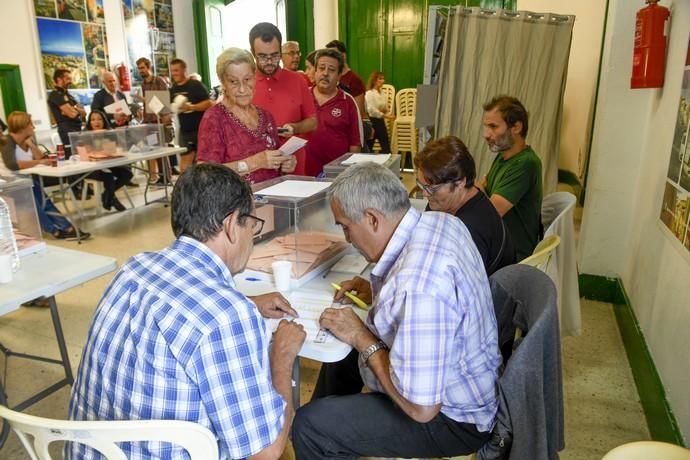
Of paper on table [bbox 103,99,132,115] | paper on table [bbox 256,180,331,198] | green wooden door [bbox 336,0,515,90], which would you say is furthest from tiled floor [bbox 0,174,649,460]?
green wooden door [bbox 336,0,515,90]

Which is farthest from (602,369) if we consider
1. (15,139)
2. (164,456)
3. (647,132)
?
(15,139)

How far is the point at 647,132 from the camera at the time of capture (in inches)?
114

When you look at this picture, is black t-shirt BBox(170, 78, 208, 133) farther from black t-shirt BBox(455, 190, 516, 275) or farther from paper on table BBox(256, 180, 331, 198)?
black t-shirt BBox(455, 190, 516, 275)

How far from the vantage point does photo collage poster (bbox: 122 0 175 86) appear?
7.59 m

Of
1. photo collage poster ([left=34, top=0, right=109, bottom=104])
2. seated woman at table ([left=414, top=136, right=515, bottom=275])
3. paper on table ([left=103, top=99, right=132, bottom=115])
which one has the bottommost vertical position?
seated woman at table ([left=414, top=136, right=515, bottom=275])

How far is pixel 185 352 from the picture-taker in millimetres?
940

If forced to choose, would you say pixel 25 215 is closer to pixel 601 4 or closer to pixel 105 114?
pixel 105 114

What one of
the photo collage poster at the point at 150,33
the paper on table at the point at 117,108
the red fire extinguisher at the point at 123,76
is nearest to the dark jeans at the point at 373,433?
the paper on table at the point at 117,108

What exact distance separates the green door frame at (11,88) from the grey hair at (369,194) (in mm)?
6271

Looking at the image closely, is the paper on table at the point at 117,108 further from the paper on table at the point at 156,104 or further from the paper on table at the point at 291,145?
the paper on table at the point at 291,145

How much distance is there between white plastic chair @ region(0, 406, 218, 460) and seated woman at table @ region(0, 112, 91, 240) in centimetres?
425

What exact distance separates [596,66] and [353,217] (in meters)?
4.72

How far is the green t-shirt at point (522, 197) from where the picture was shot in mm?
2408

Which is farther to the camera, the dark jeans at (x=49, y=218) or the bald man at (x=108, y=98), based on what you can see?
the bald man at (x=108, y=98)
